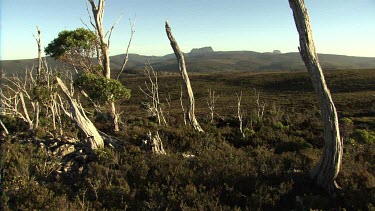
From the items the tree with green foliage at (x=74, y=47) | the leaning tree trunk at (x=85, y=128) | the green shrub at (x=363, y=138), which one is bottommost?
the green shrub at (x=363, y=138)

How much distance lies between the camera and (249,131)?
14.1 metres

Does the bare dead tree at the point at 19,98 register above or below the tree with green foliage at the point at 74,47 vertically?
below

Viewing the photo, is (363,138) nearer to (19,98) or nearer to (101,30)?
(101,30)

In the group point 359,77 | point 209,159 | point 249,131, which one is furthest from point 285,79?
point 209,159

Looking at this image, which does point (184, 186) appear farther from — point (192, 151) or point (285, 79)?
point (285, 79)

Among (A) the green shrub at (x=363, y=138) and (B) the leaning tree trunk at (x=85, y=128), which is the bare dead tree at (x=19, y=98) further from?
(A) the green shrub at (x=363, y=138)

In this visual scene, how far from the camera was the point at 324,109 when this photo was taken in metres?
7.37

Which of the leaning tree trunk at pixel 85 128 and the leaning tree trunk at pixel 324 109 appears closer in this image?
the leaning tree trunk at pixel 324 109

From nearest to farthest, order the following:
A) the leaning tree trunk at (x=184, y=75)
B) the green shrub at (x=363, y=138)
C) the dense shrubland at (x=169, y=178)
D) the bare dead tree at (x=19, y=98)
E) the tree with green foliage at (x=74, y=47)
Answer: the dense shrubland at (x=169, y=178)
the tree with green foliage at (x=74, y=47)
the green shrub at (x=363, y=138)
the bare dead tree at (x=19, y=98)
the leaning tree trunk at (x=184, y=75)

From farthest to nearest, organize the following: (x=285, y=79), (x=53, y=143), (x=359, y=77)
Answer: (x=285, y=79) < (x=359, y=77) < (x=53, y=143)

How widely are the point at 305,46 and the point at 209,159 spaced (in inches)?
167

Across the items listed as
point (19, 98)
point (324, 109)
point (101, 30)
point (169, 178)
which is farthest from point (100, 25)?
point (324, 109)

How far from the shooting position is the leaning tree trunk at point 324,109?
23.7 feet

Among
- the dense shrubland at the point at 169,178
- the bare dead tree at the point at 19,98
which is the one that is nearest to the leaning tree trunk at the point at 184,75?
the dense shrubland at the point at 169,178
